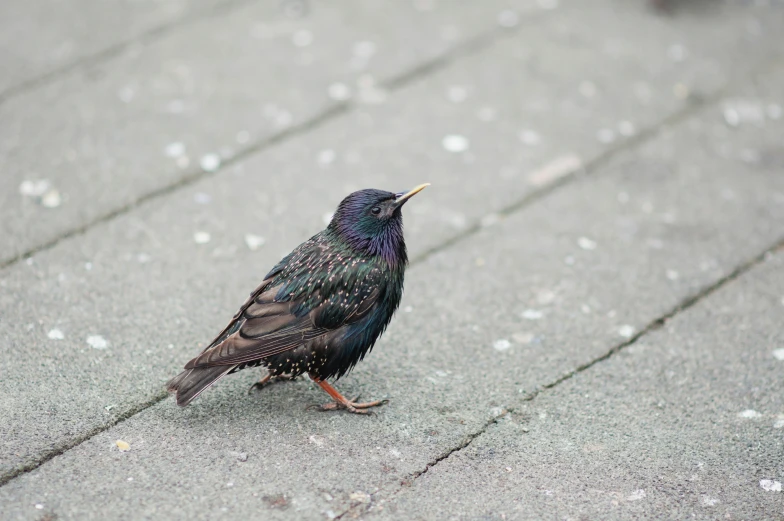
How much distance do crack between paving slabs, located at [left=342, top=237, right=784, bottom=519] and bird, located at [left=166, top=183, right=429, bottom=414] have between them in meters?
0.42

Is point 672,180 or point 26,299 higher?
point 26,299

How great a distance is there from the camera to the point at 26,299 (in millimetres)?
4141

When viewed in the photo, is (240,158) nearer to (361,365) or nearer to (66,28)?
(361,365)

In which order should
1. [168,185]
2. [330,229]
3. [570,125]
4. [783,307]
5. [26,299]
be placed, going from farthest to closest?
[570,125] < [168,185] < [783,307] < [26,299] < [330,229]

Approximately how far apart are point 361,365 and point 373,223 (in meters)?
0.71

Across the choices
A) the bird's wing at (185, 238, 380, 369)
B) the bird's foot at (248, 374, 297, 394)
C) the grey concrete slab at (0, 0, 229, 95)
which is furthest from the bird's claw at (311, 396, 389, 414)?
the grey concrete slab at (0, 0, 229, 95)

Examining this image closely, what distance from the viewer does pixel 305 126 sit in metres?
5.57

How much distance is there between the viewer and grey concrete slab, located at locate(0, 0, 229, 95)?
19.5 feet

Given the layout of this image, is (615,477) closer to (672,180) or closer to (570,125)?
(672,180)

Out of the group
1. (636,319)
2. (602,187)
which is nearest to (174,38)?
(602,187)

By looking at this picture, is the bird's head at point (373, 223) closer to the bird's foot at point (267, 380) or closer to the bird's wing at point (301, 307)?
the bird's wing at point (301, 307)

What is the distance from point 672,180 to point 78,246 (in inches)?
132

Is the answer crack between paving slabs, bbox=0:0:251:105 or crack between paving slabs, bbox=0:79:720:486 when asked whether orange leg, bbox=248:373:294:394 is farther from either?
crack between paving slabs, bbox=0:0:251:105

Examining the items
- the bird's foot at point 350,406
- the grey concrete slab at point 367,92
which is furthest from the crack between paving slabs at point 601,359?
the grey concrete slab at point 367,92
